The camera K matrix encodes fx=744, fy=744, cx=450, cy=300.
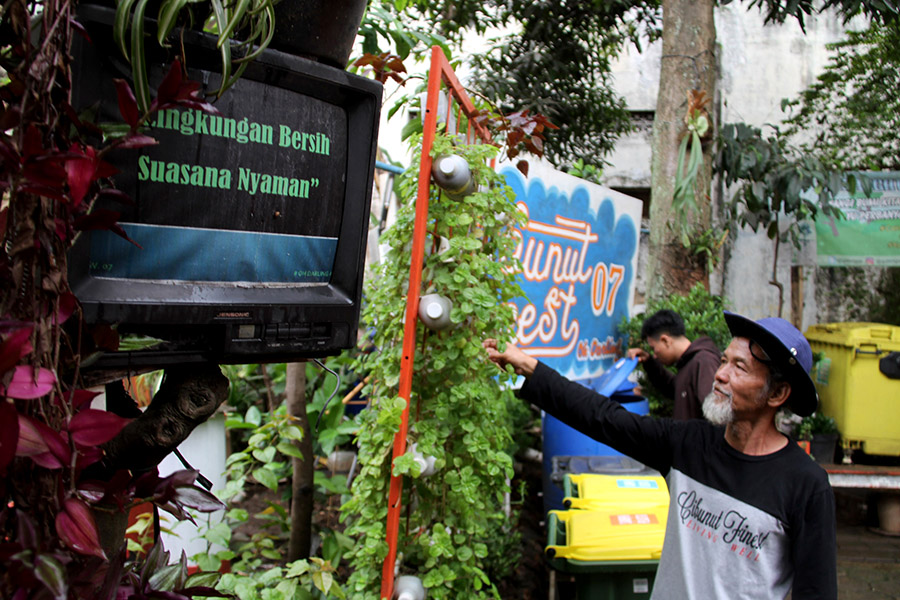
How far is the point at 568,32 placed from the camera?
27.3 ft

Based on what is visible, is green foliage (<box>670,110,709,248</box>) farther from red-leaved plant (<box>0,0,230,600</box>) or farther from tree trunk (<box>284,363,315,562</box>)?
red-leaved plant (<box>0,0,230,600</box>)

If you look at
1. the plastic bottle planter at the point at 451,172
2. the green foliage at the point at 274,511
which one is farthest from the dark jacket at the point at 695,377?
the plastic bottle planter at the point at 451,172

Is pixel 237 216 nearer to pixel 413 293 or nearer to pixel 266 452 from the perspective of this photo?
pixel 413 293

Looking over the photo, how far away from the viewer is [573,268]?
4.88 metres

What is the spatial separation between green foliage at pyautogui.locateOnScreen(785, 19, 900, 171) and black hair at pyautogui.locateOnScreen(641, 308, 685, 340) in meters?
4.95

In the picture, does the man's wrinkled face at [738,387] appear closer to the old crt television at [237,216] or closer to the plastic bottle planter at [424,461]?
A: the plastic bottle planter at [424,461]

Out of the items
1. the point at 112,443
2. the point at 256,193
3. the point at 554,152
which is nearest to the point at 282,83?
the point at 256,193

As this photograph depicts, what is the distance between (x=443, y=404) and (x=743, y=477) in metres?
1.01

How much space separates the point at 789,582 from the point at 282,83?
179 cm

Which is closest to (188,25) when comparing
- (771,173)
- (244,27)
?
(244,27)

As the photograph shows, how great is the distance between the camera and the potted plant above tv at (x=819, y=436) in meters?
5.38

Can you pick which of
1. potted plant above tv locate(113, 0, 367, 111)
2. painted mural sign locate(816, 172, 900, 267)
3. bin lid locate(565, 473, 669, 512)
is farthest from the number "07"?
potted plant above tv locate(113, 0, 367, 111)

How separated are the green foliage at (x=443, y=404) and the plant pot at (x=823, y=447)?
365 centimetres

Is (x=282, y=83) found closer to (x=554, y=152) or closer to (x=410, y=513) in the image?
(x=410, y=513)
